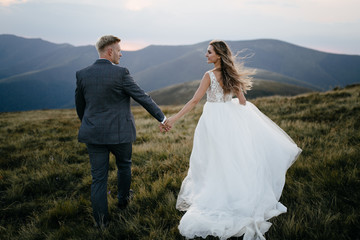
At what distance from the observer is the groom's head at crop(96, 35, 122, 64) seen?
11.0 feet

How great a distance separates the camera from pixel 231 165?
3.35 m

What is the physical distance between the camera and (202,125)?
3797mm

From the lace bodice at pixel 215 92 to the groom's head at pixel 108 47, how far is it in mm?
1654

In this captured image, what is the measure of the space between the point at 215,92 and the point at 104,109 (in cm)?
194

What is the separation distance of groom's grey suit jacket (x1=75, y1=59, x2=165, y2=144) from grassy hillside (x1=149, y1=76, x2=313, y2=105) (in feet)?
303

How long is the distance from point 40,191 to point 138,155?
97.8 inches

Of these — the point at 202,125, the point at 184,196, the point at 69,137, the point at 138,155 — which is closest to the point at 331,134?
the point at 202,125

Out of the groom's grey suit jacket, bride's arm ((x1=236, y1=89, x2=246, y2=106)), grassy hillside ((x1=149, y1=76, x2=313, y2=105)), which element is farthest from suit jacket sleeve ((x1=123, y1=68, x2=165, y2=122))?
grassy hillside ((x1=149, y1=76, x2=313, y2=105))

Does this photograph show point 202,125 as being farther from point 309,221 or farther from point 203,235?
point 309,221

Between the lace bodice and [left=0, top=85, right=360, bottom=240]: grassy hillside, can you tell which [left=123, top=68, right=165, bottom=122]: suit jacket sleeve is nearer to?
the lace bodice

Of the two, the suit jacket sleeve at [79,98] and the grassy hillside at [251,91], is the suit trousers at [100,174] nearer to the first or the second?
the suit jacket sleeve at [79,98]

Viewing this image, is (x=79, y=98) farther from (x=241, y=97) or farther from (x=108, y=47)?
(x=241, y=97)

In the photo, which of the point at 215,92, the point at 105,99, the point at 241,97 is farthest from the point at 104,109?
the point at 241,97

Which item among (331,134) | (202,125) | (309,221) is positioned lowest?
(309,221)
